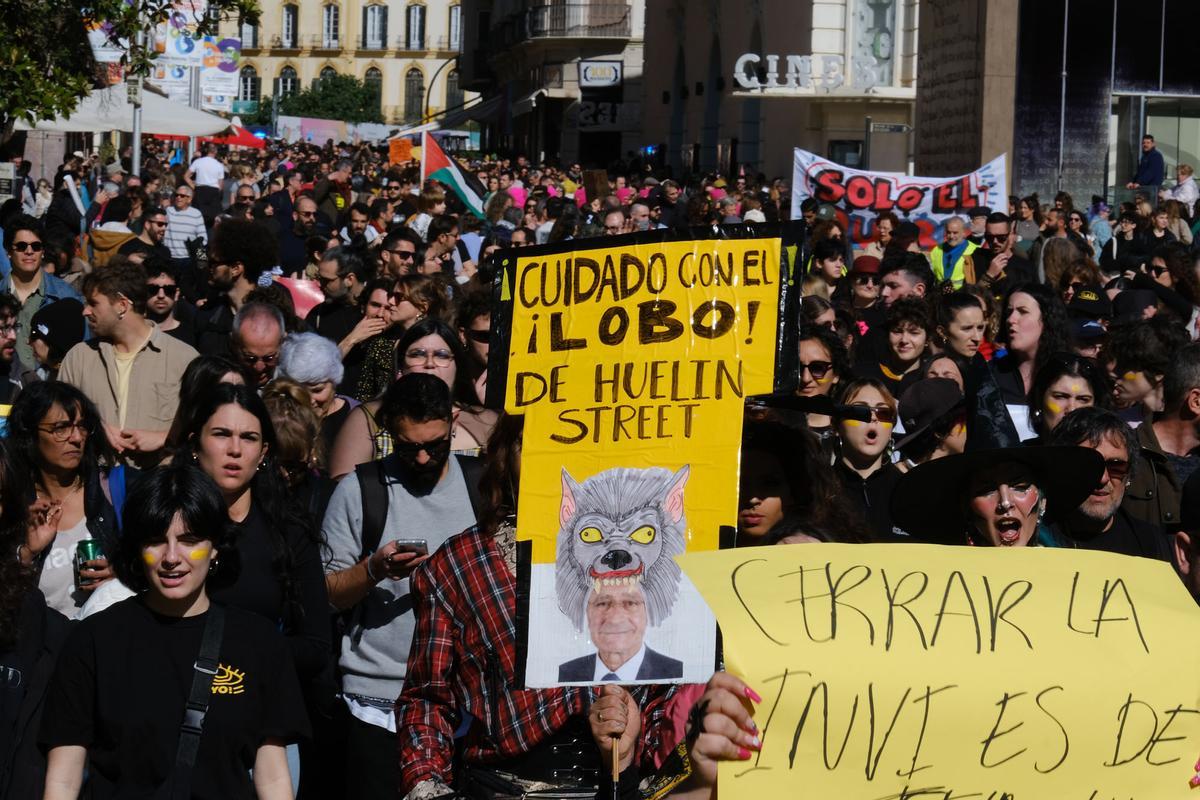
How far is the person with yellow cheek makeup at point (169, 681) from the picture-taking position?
13.2 ft

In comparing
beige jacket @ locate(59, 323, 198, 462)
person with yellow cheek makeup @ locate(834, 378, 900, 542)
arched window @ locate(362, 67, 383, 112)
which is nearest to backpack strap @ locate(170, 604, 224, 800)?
person with yellow cheek makeup @ locate(834, 378, 900, 542)

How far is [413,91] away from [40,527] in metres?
120

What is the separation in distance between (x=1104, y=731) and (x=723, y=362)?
119 centimetres

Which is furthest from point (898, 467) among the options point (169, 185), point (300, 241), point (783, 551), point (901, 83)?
point (901, 83)

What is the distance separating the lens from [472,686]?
13.0ft

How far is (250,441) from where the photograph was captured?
207 inches

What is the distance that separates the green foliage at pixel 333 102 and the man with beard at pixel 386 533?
347 feet

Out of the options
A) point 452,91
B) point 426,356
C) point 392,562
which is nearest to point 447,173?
point 426,356

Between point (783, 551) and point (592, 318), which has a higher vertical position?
point (592, 318)

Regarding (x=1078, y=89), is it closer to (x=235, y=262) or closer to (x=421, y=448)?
(x=235, y=262)

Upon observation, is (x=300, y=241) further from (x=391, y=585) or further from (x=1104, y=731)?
(x=1104, y=731)

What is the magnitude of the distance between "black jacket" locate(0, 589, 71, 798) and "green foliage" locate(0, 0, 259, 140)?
10.1m

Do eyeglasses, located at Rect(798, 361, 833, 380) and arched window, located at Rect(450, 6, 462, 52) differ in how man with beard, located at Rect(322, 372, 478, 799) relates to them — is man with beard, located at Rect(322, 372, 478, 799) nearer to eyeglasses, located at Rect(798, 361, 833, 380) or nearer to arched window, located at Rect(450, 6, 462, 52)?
eyeglasses, located at Rect(798, 361, 833, 380)

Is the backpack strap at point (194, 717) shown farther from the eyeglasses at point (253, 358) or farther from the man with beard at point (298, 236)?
the man with beard at point (298, 236)
